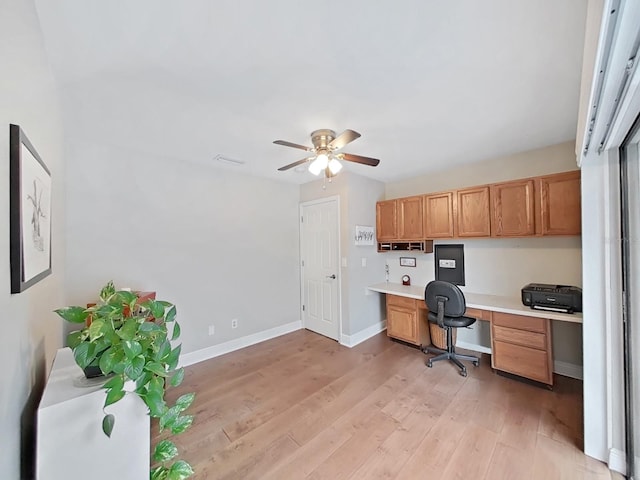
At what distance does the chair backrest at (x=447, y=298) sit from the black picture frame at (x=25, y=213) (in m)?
3.17

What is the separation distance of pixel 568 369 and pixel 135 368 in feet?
12.7

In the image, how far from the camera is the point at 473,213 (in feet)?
10.3

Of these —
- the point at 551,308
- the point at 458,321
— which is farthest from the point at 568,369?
the point at 458,321

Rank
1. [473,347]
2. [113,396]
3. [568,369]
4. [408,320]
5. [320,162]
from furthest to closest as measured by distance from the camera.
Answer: [408,320], [473,347], [568,369], [320,162], [113,396]

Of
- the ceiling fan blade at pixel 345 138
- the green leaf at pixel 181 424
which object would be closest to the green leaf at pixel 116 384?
the green leaf at pixel 181 424

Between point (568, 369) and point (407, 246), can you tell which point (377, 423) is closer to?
point (568, 369)

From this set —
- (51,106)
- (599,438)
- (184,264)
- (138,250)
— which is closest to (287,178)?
(184,264)

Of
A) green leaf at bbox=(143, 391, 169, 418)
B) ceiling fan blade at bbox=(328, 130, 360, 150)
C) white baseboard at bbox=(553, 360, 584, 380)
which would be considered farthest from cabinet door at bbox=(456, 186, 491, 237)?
green leaf at bbox=(143, 391, 169, 418)

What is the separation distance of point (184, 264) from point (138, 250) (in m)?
0.50

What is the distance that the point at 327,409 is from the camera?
7.45 ft

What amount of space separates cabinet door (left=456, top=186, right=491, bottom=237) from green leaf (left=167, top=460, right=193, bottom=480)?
10.9ft

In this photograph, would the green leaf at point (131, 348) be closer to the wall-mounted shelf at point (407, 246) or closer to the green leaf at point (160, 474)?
the green leaf at point (160, 474)

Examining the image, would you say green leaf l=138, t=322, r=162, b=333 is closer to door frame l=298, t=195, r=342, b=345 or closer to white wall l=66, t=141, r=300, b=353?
white wall l=66, t=141, r=300, b=353

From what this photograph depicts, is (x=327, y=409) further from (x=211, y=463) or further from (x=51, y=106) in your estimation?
(x=51, y=106)
